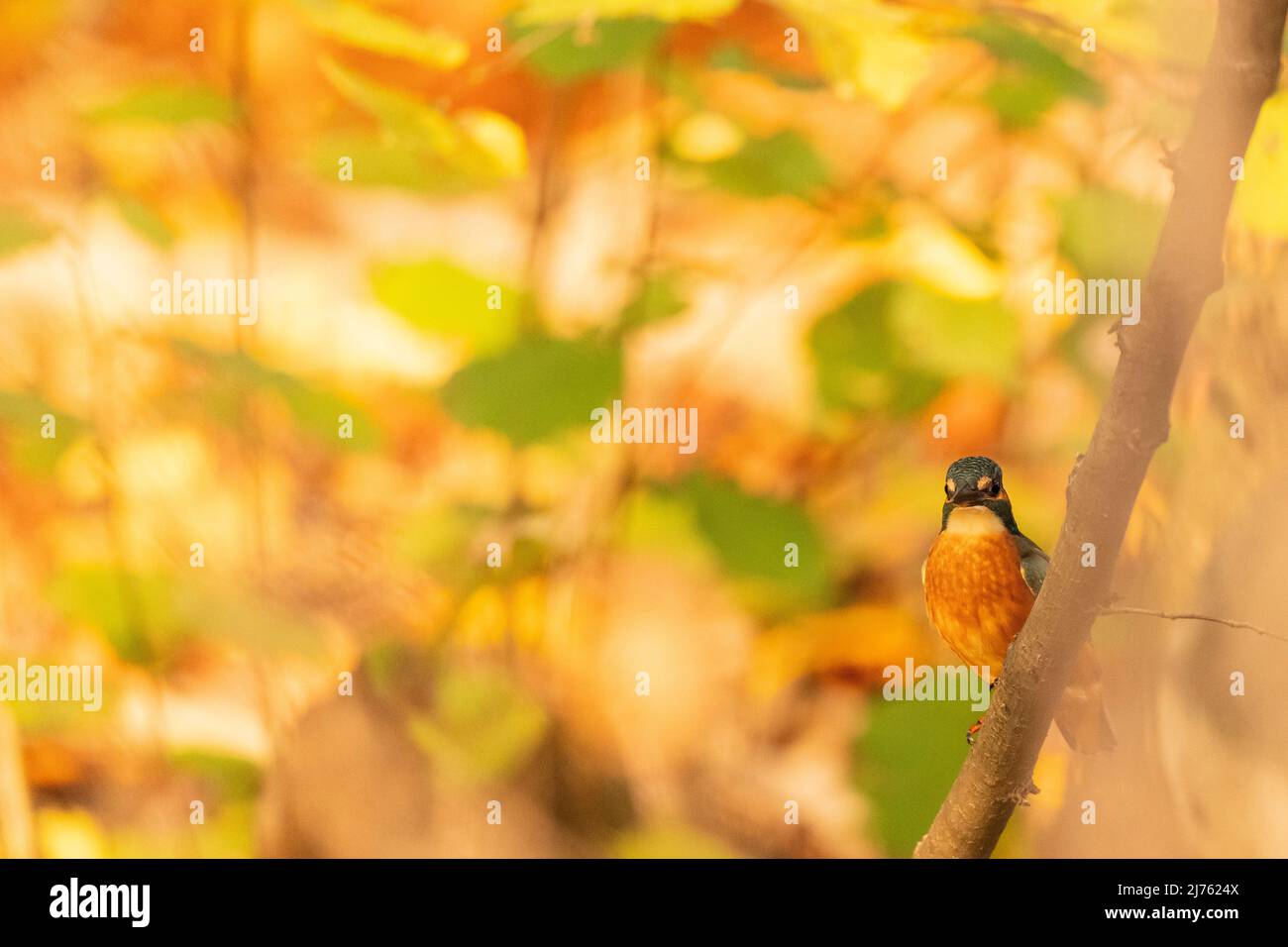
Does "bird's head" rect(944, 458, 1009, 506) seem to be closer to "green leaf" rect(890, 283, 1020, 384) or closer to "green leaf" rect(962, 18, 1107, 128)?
"green leaf" rect(962, 18, 1107, 128)

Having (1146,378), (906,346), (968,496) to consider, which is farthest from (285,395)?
(1146,378)

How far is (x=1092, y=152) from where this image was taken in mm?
1418

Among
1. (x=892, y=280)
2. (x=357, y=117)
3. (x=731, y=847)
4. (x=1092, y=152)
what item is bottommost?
(x=731, y=847)

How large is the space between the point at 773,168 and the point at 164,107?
2.20ft

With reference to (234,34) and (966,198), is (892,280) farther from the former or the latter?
(234,34)

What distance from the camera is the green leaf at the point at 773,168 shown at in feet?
3.92

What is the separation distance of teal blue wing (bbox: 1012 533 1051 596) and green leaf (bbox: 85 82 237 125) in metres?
1.03

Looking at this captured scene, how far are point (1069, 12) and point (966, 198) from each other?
2.38 ft

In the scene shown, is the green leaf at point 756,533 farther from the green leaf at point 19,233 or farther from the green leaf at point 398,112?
the green leaf at point 19,233

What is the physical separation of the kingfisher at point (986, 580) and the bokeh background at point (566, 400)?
0.15m

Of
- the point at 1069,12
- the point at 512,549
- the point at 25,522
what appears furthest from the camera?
the point at 25,522

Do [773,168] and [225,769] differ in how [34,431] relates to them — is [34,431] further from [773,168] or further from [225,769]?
[773,168]

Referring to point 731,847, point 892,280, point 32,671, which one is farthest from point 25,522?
point 892,280

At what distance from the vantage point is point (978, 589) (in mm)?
571
